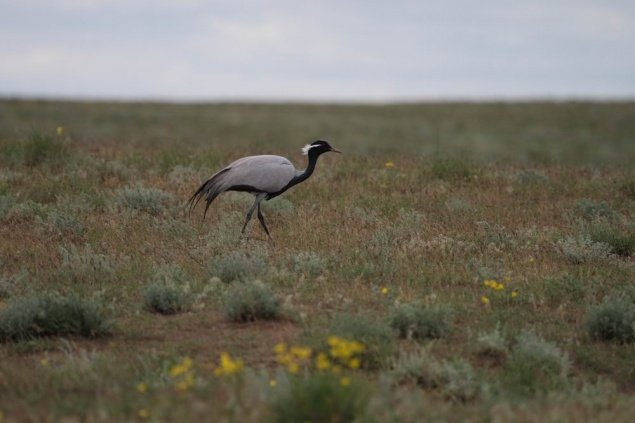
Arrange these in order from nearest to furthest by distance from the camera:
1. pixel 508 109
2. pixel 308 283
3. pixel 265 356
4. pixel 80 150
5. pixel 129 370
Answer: pixel 129 370 → pixel 265 356 → pixel 308 283 → pixel 80 150 → pixel 508 109

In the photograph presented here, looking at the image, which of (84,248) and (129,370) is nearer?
→ (129,370)

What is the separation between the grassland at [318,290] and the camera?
18.2 feet

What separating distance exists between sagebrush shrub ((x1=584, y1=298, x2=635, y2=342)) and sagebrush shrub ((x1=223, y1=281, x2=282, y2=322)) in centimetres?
272

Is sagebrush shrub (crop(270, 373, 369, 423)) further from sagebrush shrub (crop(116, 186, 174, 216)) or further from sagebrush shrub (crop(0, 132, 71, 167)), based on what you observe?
sagebrush shrub (crop(0, 132, 71, 167))

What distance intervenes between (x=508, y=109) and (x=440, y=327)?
1748 inches

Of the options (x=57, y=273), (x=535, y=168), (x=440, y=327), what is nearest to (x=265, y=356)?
(x=440, y=327)

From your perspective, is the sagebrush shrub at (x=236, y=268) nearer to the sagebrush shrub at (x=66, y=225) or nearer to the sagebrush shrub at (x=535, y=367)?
the sagebrush shrub at (x=66, y=225)

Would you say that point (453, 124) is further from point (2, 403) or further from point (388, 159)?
point (2, 403)

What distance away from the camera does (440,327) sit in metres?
7.32

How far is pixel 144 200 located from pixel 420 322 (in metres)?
5.52

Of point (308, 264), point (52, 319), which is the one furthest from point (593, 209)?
point (52, 319)

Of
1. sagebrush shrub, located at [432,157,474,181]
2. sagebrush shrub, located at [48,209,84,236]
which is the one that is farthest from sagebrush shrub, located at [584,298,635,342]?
sagebrush shrub, located at [432,157,474,181]

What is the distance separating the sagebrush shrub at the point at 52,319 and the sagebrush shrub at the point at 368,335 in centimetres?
197

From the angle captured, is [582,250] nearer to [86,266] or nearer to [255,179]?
[255,179]
